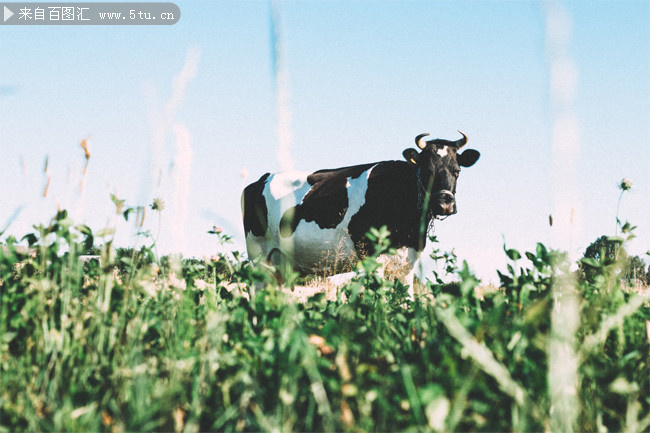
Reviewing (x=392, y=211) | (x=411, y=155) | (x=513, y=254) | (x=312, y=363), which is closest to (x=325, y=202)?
(x=392, y=211)

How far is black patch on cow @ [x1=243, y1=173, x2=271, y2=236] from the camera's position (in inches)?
346

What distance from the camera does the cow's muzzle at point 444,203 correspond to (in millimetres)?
6504

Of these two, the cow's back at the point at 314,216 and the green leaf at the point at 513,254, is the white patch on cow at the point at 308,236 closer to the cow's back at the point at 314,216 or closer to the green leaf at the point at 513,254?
the cow's back at the point at 314,216

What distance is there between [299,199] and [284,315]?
6280 millimetres

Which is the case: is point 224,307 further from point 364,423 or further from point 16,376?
point 364,423

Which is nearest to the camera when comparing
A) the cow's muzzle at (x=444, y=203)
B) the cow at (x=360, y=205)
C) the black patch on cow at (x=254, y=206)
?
the cow's muzzle at (x=444, y=203)

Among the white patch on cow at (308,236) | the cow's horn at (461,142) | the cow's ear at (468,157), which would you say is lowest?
the white patch on cow at (308,236)

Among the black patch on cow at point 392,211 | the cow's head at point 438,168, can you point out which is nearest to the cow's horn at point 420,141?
the cow's head at point 438,168

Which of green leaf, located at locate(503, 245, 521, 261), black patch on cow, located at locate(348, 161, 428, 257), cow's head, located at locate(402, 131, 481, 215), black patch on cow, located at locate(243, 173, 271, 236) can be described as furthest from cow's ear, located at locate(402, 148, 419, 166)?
green leaf, located at locate(503, 245, 521, 261)

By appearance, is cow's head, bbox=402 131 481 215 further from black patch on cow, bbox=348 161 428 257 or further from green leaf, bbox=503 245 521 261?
green leaf, bbox=503 245 521 261

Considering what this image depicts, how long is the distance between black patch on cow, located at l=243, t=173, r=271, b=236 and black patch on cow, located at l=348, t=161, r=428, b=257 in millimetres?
1919

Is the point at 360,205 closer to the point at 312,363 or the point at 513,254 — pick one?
the point at 513,254

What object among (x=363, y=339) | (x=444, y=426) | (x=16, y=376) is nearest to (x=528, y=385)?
(x=444, y=426)

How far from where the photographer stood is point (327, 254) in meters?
7.45
